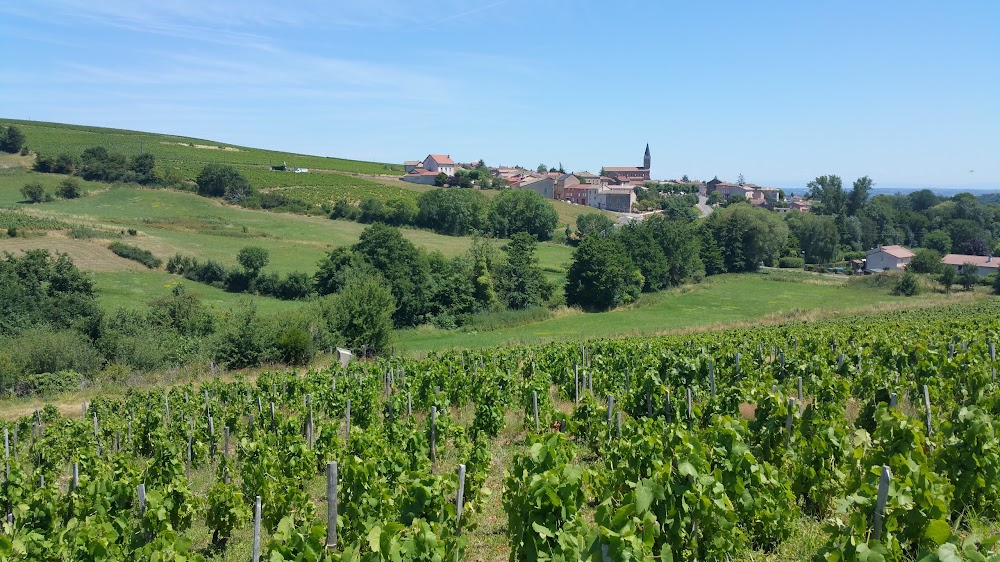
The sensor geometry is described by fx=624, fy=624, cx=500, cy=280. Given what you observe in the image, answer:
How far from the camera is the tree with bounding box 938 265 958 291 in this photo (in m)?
57.2

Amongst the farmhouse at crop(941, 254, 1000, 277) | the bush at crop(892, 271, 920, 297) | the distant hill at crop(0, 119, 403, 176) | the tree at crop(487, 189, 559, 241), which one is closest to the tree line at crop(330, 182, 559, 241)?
the tree at crop(487, 189, 559, 241)

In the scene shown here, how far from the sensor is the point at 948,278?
57375 mm

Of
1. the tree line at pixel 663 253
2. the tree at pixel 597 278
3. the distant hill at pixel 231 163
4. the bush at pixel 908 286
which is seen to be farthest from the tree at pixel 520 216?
the bush at pixel 908 286

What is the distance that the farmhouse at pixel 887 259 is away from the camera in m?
71.2

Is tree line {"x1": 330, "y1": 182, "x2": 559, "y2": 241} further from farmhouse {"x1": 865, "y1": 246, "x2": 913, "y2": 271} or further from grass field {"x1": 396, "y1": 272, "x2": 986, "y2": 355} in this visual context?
farmhouse {"x1": 865, "y1": 246, "x2": 913, "y2": 271}

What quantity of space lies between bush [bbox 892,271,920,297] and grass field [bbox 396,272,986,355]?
4.88ft

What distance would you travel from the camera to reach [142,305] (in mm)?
37125

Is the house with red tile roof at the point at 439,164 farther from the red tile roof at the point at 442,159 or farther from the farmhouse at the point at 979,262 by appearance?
the farmhouse at the point at 979,262

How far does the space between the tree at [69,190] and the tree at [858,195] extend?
4221 inches

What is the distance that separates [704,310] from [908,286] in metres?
21.1

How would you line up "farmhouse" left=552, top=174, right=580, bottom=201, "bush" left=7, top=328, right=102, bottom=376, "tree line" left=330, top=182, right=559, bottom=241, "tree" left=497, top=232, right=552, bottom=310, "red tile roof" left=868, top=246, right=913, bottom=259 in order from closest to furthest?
"bush" left=7, top=328, right=102, bottom=376, "tree" left=497, top=232, right=552, bottom=310, "red tile roof" left=868, top=246, right=913, bottom=259, "tree line" left=330, top=182, right=559, bottom=241, "farmhouse" left=552, top=174, right=580, bottom=201

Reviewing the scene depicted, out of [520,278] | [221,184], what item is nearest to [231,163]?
[221,184]

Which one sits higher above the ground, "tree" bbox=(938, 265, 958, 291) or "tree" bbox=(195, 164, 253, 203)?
"tree" bbox=(195, 164, 253, 203)

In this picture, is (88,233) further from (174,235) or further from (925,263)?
(925,263)
